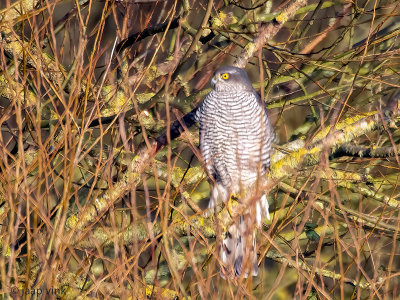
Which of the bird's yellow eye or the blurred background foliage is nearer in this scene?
the blurred background foliage

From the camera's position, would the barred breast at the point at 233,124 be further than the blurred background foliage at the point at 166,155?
Yes

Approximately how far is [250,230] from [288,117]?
5.94 m

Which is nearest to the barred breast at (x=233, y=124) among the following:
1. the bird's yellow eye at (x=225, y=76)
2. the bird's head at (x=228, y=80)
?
the bird's head at (x=228, y=80)

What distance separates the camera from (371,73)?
5633mm

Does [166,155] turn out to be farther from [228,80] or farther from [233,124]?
[228,80]

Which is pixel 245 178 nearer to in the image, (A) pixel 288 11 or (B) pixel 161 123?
(B) pixel 161 123

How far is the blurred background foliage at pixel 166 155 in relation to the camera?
10.2ft

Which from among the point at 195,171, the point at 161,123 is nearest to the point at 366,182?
the point at 195,171

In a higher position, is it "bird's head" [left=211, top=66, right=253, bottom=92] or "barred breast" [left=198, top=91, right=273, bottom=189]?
"bird's head" [left=211, top=66, right=253, bottom=92]

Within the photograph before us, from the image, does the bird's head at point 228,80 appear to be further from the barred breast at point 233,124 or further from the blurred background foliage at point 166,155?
the blurred background foliage at point 166,155

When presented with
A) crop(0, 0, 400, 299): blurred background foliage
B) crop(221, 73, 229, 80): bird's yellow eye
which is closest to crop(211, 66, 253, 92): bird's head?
crop(221, 73, 229, 80): bird's yellow eye

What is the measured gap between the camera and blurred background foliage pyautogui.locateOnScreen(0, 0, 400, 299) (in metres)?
3.10

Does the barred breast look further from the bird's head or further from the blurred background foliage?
the blurred background foliage

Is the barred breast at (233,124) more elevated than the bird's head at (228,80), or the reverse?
the bird's head at (228,80)
